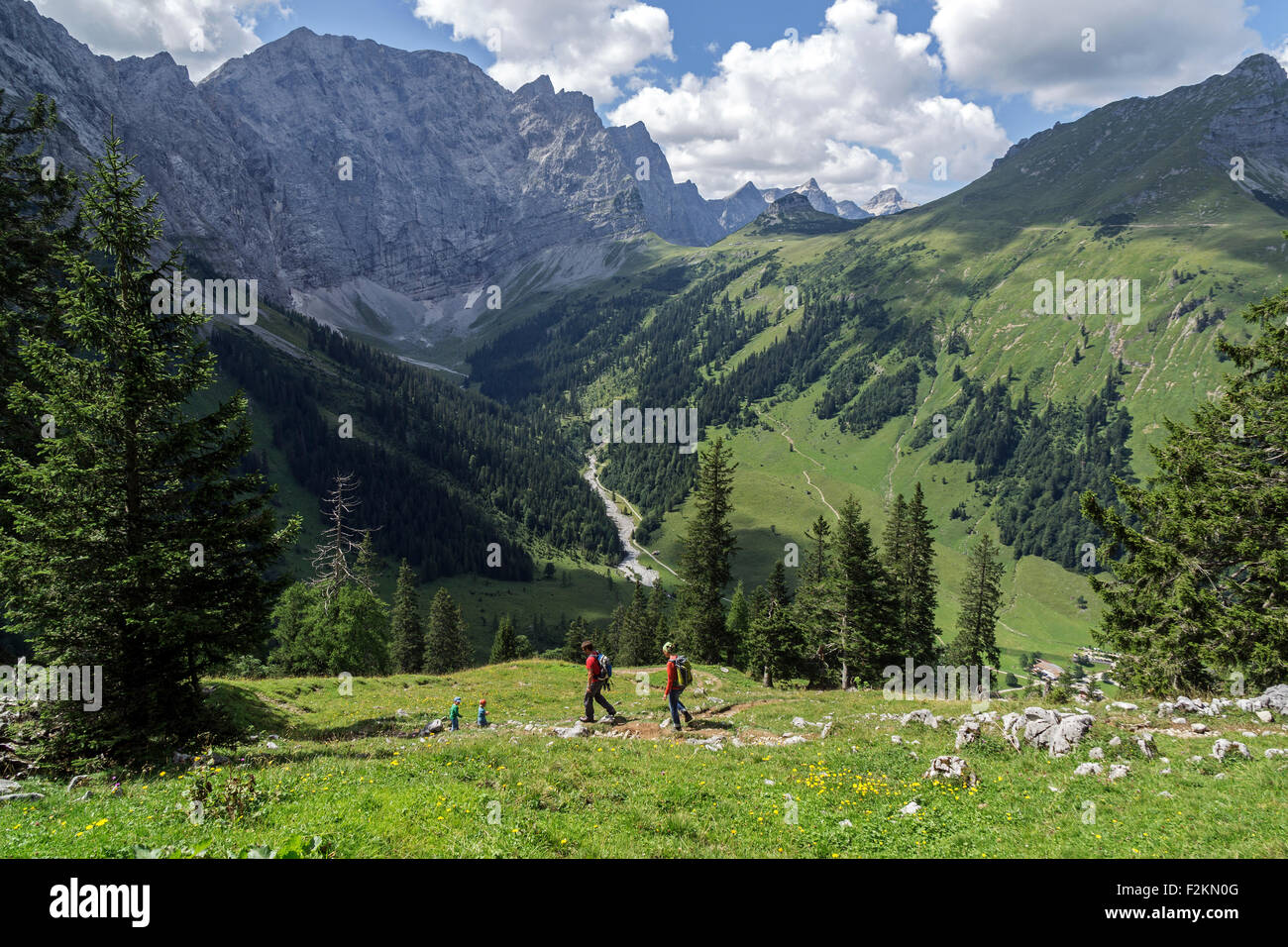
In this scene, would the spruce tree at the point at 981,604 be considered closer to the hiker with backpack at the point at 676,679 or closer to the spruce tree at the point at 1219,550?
the spruce tree at the point at 1219,550

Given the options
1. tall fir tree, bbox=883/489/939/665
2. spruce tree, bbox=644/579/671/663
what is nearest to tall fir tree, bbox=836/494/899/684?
tall fir tree, bbox=883/489/939/665

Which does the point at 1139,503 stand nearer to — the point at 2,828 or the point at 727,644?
the point at 727,644

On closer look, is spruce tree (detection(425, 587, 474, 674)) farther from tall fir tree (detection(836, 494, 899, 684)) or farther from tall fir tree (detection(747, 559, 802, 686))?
tall fir tree (detection(836, 494, 899, 684))

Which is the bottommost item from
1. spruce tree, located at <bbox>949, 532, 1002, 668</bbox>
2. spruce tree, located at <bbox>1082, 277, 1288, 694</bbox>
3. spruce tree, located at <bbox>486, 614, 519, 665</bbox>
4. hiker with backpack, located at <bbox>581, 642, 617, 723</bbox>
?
spruce tree, located at <bbox>486, 614, 519, 665</bbox>

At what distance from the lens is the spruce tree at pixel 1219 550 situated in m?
22.3

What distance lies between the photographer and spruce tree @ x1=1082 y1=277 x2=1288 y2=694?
2231 centimetres

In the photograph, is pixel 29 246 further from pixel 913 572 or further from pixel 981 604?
pixel 981 604

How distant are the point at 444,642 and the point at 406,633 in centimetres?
535

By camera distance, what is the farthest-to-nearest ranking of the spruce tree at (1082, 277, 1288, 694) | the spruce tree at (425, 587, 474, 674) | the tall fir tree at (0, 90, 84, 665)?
1. the spruce tree at (425, 587, 474, 674)
2. the tall fir tree at (0, 90, 84, 665)
3. the spruce tree at (1082, 277, 1288, 694)

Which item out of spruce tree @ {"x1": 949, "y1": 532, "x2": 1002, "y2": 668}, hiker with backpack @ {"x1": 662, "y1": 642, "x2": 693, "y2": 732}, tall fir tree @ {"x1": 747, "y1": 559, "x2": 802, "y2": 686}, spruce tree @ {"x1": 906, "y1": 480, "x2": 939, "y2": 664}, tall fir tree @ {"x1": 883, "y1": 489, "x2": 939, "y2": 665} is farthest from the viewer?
spruce tree @ {"x1": 949, "y1": 532, "x2": 1002, "y2": 668}

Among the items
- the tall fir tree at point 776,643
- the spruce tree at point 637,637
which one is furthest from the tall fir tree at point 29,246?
the spruce tree at point 637,637

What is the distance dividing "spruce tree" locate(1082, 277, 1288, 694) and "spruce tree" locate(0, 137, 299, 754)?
35.0 m

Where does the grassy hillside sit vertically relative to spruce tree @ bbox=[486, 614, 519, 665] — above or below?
above
